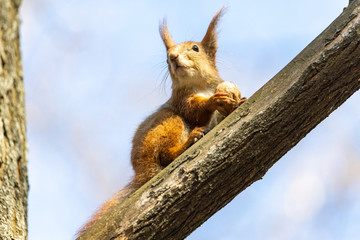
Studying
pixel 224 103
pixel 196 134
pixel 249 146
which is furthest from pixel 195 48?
pixel 249 146

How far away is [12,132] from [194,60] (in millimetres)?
3455

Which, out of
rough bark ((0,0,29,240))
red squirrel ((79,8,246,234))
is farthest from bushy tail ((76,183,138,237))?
rough bark ((0,0,29,240))

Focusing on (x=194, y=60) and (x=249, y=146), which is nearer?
(x=249, y=146)

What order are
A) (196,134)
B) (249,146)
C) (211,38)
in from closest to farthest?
(249,146), (196,134), (211,38)

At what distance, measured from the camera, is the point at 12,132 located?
98.7 inches

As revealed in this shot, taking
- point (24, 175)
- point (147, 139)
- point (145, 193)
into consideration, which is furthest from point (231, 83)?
point (24, 175)

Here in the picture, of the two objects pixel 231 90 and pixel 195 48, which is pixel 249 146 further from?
pixel 195 48

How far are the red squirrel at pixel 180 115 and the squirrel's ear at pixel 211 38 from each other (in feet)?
0.57

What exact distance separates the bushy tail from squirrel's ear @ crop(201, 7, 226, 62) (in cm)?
198

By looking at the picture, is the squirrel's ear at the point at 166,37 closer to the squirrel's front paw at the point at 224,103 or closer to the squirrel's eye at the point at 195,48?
the squirrel's eye at the point at 195,48

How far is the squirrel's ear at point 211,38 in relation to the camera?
20.1 ft

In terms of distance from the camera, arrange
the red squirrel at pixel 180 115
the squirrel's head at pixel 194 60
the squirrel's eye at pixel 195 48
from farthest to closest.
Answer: the squirrel's eye at pixel 195 48 < the squirrel's head at pixel 194 60 < the red squirrel at pixel 180 115

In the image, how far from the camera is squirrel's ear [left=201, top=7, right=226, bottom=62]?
613cm

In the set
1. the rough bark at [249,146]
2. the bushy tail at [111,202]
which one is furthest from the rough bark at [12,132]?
the bushy tail at [111,202]
